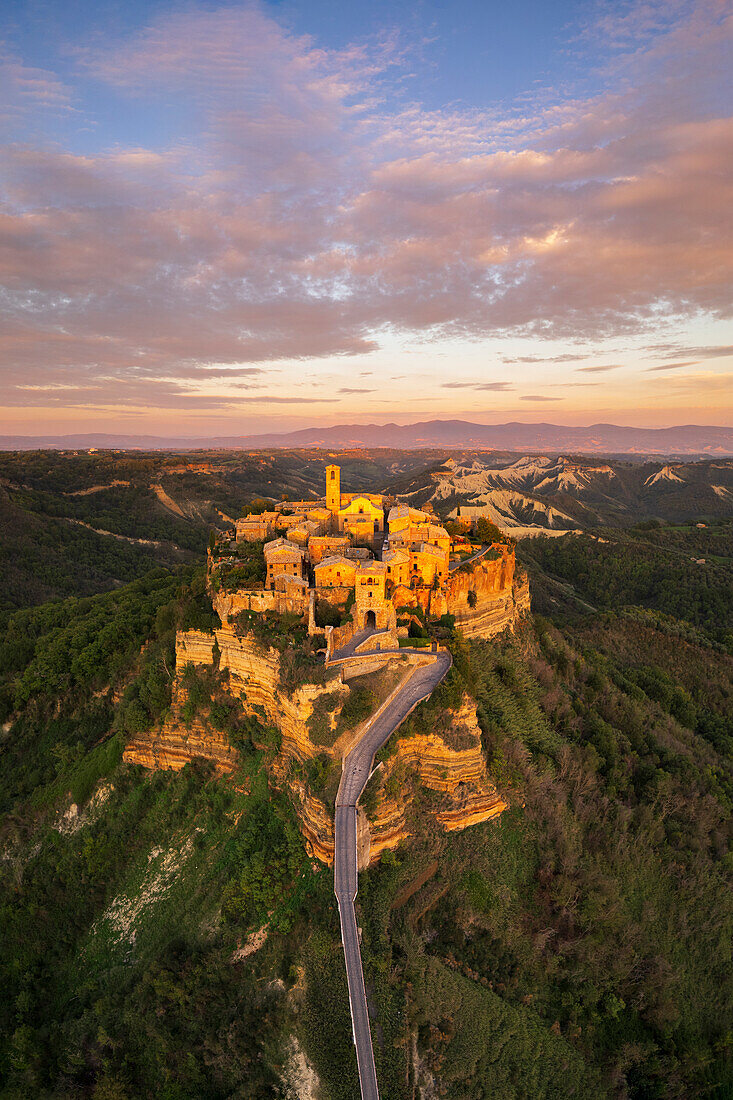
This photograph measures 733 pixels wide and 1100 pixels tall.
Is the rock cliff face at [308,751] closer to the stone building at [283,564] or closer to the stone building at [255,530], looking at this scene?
the stone building at [283,564]

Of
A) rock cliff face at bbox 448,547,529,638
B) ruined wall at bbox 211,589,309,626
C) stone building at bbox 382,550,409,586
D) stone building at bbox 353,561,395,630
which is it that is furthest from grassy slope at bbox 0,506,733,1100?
stone building at bbox 382,550,409,586

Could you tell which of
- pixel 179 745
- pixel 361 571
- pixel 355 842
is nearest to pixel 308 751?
pixel 355 842

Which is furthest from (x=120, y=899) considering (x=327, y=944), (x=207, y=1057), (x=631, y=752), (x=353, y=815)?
(x=631, y=752)

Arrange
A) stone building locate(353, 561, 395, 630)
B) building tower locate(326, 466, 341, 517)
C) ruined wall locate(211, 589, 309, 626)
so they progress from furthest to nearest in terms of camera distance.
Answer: building tower locate(326, 466, 341, 517), stone building locate(353, 561, 395, 630), ruined wall locate(211, 589, 309, 626)

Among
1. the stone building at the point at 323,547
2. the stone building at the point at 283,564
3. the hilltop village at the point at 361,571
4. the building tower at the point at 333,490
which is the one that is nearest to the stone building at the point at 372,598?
the hilltop village at the point at 361,571

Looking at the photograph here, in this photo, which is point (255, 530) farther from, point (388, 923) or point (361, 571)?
point (388, 923)

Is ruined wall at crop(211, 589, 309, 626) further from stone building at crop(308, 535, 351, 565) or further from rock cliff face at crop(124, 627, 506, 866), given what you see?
stone building at crop(308, 535, 351, 565)
